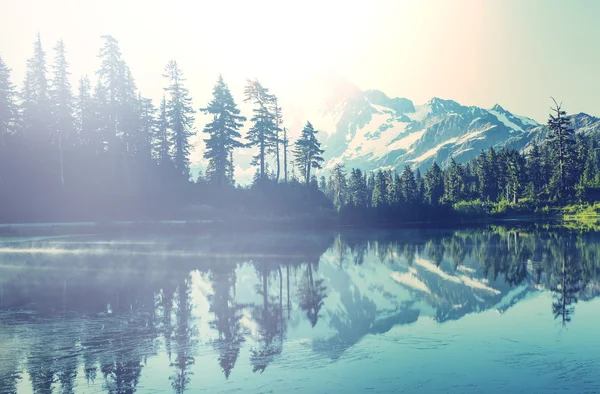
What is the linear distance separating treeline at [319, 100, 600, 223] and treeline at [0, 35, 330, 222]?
1503 centimetres

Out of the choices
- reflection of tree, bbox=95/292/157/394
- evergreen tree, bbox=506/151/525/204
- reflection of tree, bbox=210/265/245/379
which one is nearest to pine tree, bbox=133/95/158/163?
reflection of tree, bbox=210/265/245/379

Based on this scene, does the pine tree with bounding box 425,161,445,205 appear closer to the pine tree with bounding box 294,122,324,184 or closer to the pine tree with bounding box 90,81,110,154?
the pine tree with bounding box 294,122,324,184

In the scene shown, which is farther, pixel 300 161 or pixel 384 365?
pixel 300 161

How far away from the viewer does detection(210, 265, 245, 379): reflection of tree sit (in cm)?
1213

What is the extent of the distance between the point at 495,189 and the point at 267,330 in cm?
11219

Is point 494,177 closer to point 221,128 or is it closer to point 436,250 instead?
point 221,128

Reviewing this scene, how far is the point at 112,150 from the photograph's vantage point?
6131 centimetres

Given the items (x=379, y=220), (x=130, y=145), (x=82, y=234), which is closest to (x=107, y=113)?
(x=130, y=145)

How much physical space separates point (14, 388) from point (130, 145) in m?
58.7

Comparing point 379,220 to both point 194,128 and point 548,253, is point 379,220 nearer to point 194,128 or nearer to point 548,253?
point 194,128

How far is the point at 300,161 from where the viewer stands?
80.8 meters

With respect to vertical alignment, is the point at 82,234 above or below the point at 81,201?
below

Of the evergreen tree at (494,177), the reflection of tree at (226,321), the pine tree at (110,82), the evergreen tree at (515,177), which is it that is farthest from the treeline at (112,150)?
the evergreen tree at (494,177)

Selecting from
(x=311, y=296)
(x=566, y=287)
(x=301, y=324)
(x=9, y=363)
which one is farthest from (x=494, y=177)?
(x=9, y=363)
